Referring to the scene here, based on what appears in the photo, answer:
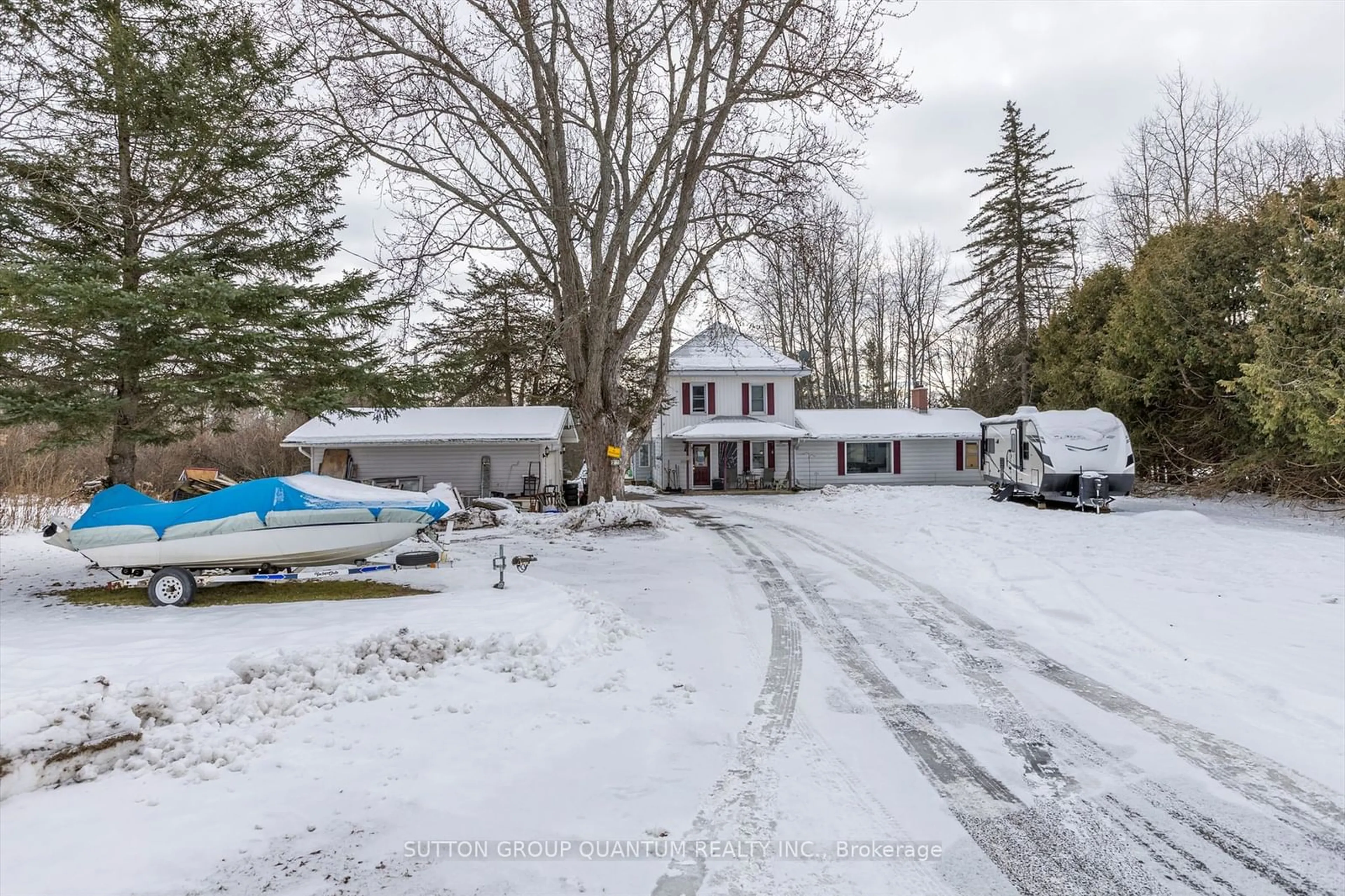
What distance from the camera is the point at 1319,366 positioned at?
12453 mm

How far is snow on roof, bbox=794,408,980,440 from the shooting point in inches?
1057

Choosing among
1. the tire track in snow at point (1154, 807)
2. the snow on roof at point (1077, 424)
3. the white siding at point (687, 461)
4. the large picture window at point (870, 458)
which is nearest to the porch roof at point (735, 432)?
the white siding at point (687, 461)

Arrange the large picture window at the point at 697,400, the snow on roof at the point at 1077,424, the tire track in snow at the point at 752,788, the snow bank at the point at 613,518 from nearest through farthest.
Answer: the tire track in snow at the point at 752,788
the snow bank at the point at 613,518
the snow on roof at the point at 1077,424
the large picture window at the point at 697,400

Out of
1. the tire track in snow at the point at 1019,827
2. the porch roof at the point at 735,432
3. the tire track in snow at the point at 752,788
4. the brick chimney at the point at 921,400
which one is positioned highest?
the brick chimney at the point at 921,400

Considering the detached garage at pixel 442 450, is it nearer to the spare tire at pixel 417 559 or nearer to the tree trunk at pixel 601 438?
the tree trunk at pixel 601 438

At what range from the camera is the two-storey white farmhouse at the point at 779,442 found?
2673 centimetres

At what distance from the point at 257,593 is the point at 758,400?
74.0 feet

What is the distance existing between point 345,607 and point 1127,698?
6.72 meters

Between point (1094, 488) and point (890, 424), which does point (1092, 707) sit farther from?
point (890, 424)

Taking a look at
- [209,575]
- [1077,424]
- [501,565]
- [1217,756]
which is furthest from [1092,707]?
[1077,424]

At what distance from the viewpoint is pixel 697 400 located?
27234 mm

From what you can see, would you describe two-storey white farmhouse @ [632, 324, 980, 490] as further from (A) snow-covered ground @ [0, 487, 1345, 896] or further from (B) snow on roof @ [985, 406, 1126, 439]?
(A) snow-covered ground @ [0, 487, 1345, 896]

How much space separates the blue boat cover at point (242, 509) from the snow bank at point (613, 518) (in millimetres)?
6271

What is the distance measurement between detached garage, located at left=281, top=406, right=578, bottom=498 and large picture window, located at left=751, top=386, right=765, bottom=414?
9.39 m
